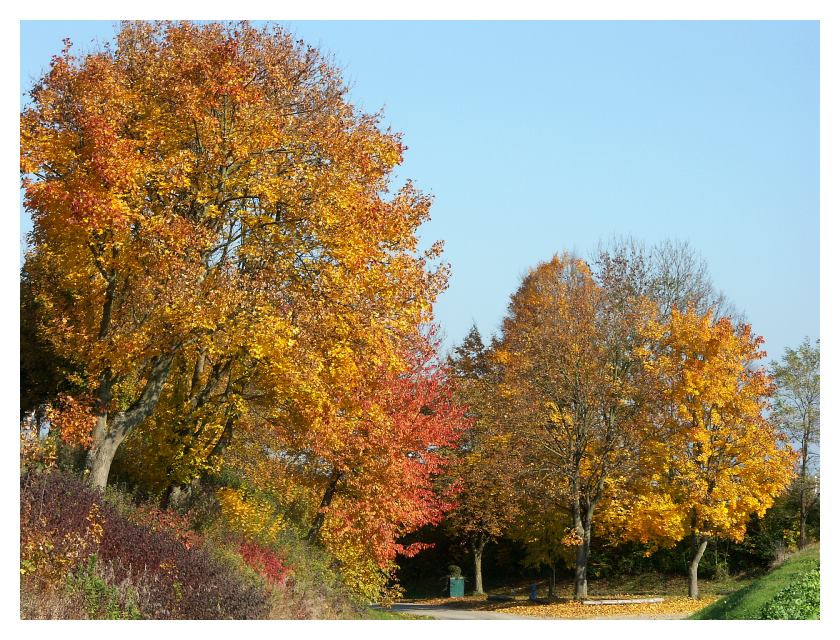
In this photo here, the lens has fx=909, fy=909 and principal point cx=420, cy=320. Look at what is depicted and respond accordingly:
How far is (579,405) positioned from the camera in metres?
28.5

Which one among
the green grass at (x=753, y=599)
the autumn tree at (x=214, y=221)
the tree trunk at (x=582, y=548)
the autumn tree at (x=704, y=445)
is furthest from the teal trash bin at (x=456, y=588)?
the green grass at (x=753, y=599)

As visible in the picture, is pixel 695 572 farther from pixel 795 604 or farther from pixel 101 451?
pixel 101 451

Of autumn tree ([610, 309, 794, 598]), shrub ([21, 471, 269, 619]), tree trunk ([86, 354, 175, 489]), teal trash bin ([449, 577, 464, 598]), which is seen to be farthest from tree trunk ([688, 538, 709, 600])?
tree trunk ([86, 354, 175, 489])

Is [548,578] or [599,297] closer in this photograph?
[599,297]

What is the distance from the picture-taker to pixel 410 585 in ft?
128

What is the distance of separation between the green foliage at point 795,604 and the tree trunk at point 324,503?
1136 cm

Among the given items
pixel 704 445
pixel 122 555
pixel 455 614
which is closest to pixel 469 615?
pixel 455 614

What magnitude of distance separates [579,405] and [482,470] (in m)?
4.35

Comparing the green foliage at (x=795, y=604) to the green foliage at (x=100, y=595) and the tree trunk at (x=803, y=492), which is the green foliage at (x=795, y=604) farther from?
the tree trunk at (x=803, y=492)
